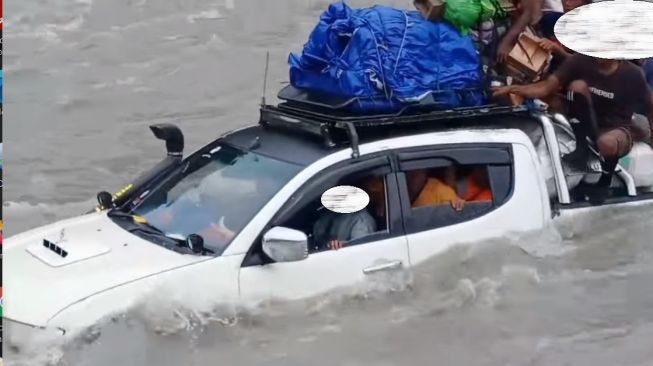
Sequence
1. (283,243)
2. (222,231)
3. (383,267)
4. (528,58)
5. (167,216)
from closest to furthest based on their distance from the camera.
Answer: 1. (283,243)
2. (222,231)
3. (383,267)
4. (167,216)
5. (528,58)

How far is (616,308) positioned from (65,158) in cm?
627

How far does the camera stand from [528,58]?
619cm

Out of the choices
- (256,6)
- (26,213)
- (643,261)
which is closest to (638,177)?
(643,261)

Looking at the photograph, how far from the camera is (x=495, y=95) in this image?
19.6 feet

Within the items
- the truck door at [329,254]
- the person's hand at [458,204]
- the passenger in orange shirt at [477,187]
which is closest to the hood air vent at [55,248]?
the truck door at [329,254]

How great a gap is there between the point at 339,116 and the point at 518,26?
5.01ft

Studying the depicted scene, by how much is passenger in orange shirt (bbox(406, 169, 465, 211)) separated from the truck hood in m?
1.24

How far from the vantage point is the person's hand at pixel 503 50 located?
20.3 feet

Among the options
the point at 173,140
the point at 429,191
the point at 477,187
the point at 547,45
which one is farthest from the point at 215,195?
the point at 547,45

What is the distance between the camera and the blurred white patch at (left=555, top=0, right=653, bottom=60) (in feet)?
16.4

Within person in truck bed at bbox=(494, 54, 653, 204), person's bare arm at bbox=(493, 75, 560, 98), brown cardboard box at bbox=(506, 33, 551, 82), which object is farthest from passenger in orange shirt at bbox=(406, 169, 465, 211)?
brown cardboard box at bbox=(506, 33, 551, 82)

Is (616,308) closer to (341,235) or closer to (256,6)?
(341,235)

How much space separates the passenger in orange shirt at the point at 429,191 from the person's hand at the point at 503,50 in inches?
42.1

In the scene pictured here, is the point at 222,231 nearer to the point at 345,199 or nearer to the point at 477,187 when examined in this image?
the point at 345,199
